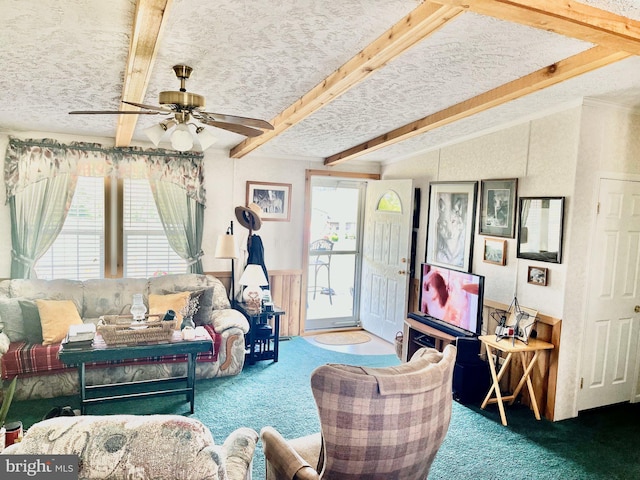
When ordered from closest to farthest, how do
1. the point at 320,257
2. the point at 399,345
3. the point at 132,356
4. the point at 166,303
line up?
the point at 132,356 → the point at 166,303 → the point at 399,345 → the point at 320,257

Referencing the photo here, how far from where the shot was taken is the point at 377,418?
1.70 meters

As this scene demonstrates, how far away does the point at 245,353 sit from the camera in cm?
455

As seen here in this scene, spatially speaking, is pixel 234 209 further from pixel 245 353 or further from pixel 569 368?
pixel 569 368

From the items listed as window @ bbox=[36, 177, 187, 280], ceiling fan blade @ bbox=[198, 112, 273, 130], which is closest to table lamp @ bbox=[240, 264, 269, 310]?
window @ bbox=[36, 177, 187, 280]

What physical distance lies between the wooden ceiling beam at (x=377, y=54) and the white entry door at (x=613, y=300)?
7.38 feet

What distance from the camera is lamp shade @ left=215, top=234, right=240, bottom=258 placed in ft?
15.3

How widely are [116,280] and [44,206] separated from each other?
982 mm

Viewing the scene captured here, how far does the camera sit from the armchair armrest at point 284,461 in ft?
6.19

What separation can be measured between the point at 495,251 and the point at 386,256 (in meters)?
1.66

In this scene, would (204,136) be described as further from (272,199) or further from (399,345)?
(399,345)

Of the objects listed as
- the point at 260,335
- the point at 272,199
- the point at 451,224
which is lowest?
the point at 260,335

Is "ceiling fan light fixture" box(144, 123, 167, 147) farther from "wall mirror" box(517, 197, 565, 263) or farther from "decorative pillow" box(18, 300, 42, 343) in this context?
"wall mirror" box(517, 197, 565, 263)

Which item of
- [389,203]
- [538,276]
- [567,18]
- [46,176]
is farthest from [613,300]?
[46,176]

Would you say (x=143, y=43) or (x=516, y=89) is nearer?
(x=143, y=43)
